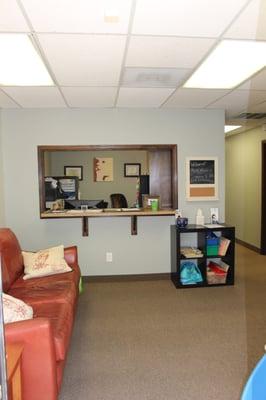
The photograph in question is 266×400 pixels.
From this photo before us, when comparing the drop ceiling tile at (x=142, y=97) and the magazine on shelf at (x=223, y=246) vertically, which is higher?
the drop ceiling tile at (x=142, y=97)

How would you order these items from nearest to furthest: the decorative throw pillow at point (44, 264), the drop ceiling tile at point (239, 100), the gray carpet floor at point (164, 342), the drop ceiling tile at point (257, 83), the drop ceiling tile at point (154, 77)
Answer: the gray carpet floor at point (164, 342), the drop ceiling tile at point (154, 77), the drop ceiling tile at point (257, 83), the decorative throw pillow at point (44, 264), the drop ceiling tile at point (239, 100)

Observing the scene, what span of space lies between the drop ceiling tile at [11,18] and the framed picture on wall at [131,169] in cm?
550

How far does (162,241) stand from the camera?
14.4ft

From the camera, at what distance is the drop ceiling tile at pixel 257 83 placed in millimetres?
2953

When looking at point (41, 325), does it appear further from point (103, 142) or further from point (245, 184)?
point (245, 184)

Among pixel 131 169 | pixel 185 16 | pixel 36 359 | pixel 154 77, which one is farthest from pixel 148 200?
pixel 131 169

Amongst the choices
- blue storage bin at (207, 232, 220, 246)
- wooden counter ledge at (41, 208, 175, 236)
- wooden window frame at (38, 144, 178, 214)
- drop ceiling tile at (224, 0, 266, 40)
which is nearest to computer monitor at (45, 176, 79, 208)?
wooden window frame at (38, 144, 178, 214)

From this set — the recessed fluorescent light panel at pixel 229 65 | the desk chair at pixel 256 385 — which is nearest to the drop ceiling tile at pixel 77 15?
the recessed fluorescent light panel at pixel 229 65

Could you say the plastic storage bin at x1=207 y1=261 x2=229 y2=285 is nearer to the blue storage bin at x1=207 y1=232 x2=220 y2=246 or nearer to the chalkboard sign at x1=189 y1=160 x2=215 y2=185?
the blue storage bin at x1=207 y1=232 x2=220 y2=246

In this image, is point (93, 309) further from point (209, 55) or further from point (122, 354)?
point (209, 55)

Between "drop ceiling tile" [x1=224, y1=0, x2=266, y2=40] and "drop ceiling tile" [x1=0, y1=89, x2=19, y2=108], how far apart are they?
240 centimetres

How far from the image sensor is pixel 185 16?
188 centimetres

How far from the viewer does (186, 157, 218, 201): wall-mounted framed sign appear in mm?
4309

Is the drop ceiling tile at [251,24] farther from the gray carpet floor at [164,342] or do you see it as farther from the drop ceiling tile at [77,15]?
the gray carpet floor at [164,342]
